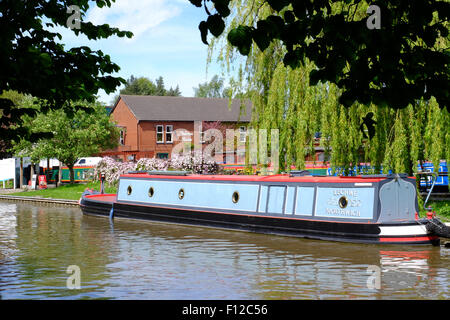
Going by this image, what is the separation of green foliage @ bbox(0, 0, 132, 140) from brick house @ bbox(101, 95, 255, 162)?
119 feet

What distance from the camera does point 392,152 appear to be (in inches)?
607

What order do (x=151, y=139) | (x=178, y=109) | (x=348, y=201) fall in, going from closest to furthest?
(x=348, y=201)
(x=151, y=139)
(x=178, y=109)

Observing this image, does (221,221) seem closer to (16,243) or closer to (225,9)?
(16,243)

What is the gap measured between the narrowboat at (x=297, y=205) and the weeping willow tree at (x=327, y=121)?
1074mm

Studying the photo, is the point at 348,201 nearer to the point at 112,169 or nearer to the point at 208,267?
the point at 208,267

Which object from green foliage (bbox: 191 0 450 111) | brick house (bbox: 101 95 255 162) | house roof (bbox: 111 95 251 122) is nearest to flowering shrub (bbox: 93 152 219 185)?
brick house (bbox: 101 95 255 162)

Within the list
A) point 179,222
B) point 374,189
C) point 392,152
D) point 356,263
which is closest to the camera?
point 356,263

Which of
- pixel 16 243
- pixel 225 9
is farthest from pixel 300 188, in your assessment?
pixel 225 9

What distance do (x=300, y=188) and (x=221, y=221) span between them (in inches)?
125

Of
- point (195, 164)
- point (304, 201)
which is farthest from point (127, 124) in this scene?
point (304, 201)

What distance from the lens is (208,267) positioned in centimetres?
1181

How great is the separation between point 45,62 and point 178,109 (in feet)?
142

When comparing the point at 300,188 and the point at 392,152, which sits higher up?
the point at 392,152

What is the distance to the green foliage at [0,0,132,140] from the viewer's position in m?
6.26
